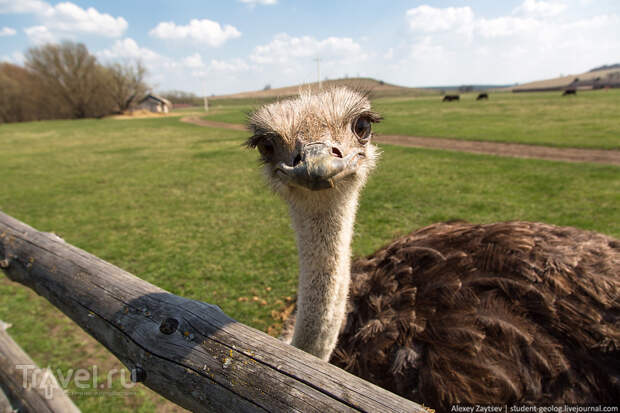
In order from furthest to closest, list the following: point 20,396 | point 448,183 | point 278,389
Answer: point 448,183, point 20,396, point 278,389

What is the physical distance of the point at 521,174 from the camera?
25.8ft

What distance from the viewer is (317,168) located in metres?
1.12

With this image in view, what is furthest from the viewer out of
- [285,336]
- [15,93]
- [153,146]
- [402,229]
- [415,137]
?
[15,93]

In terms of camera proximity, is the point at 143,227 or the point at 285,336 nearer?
the point at 285,336

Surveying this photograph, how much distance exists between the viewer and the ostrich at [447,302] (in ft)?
4.86

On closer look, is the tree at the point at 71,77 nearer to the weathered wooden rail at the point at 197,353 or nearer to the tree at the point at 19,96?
the tree at the point at 19,96

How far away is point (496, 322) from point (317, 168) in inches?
45.4

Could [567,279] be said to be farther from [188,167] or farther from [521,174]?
[188,167]

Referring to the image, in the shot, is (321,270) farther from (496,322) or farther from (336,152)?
(496,322)

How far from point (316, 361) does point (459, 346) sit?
0.93 metres

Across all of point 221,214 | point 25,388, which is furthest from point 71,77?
point 25,388

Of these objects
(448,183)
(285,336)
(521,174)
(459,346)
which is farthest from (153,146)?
(459,346)

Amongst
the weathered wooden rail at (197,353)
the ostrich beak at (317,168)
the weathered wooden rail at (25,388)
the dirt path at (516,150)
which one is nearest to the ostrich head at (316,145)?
the ostrich beak at (317,168)

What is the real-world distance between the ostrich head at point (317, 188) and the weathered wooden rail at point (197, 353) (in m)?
0.51
